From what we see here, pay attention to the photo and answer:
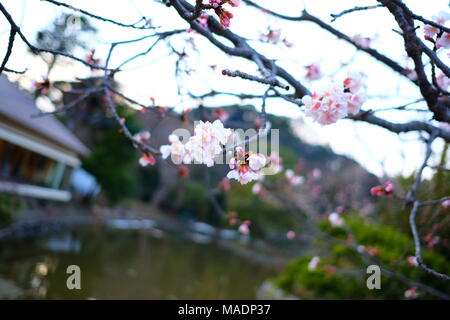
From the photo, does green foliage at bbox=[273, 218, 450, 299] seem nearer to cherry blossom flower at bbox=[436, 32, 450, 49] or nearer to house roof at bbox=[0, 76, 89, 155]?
cherry blossom flower at bbox=[436, 32, 450, 49]

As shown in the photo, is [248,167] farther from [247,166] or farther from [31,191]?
[31,191]

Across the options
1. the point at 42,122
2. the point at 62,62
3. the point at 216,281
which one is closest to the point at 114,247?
the point at 216,281

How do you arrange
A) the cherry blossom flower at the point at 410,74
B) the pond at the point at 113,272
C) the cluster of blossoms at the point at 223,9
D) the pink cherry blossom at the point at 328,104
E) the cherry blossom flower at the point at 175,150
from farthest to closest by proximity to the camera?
the pond at the point at 113,272 → the cherry blossom flower at the point at 410,74 → the cherry blossom flower at the point at 175,150 → the cluster of blossoms at the point at 223,9 → the pink cherry blossom at the point at 328,104

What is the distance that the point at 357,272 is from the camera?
3.67 m

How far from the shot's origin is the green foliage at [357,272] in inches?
150

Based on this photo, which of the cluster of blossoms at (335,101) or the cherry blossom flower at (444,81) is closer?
the cluster of blossoms at (335,101)

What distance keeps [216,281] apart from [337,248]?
2277 millimetres

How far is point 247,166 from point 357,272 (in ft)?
9.03

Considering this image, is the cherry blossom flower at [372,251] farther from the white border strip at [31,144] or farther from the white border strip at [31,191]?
the white border strip at [31,191]

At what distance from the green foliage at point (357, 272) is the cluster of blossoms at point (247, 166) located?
7.84 ft

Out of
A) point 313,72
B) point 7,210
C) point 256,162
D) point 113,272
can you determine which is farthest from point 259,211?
point 256,162

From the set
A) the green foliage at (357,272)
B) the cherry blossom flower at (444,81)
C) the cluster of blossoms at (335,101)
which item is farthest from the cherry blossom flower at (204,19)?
the green foliage at (357,272)

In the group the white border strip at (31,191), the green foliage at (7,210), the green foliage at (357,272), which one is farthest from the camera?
the white border strip at (31,191)

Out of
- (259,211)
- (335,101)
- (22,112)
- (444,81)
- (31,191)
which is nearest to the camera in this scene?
(335,101)
